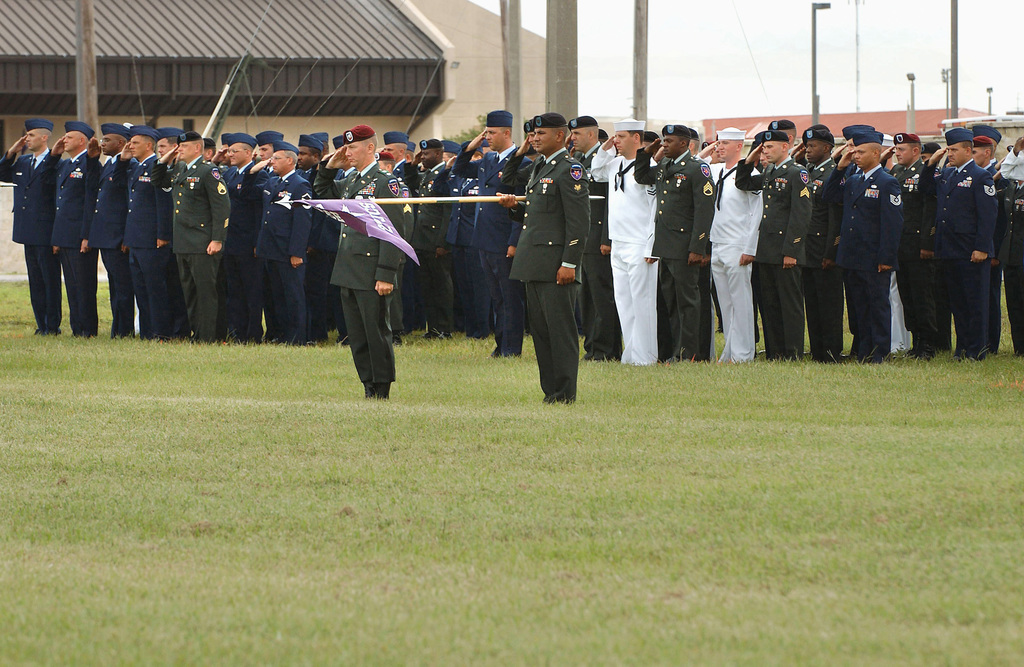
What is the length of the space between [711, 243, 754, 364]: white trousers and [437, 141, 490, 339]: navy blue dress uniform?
11.0 ft

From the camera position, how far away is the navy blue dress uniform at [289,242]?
1416 centimetres

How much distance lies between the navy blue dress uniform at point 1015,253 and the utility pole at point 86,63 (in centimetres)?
1799

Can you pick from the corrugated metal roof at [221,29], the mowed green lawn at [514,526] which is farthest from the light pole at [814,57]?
the mowed green lawn at [514,526]

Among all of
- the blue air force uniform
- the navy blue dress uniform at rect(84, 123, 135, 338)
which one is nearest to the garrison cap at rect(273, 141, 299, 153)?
the blue air force uniform

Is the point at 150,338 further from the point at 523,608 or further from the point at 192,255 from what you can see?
the point at 523,608

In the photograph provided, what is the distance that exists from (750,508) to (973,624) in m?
1.74

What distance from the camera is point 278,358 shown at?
12.4 metres

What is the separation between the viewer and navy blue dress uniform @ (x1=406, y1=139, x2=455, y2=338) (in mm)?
15484

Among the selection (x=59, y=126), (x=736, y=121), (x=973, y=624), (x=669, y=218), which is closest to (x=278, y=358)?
(x=669, y=218)

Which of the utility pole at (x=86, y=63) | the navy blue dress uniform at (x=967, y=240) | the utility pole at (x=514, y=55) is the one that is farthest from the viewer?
the utility pole at (x=514, y=55)

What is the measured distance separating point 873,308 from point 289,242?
583cm

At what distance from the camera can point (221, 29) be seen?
4428 cm

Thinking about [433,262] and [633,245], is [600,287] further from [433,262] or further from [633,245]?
[433,262]

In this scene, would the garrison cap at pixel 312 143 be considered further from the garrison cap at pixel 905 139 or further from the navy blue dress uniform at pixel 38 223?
the garrison cap at pixel 905 139
